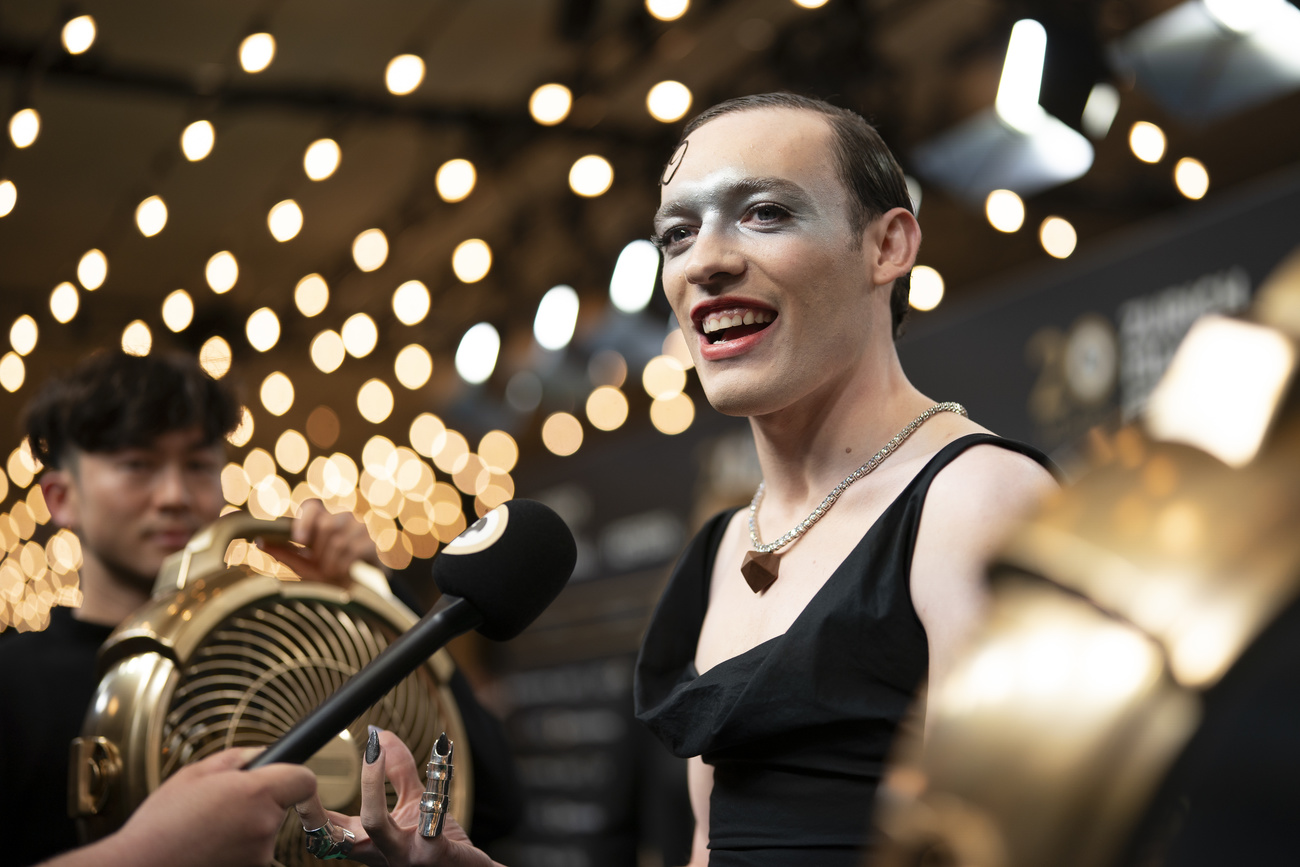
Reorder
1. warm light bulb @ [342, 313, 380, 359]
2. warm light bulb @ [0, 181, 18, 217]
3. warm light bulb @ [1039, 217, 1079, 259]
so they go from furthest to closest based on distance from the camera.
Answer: warm light bulb @ [342, 313, 380, 359] → warm light bulb @ [1039, 217, 1079, 259] → warm light bulb @ [0, 181, 18, 217]

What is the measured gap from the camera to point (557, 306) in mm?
5004

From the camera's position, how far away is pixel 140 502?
170cm

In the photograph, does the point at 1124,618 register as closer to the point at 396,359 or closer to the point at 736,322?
the point at 736,322

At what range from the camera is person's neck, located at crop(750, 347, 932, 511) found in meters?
1.08

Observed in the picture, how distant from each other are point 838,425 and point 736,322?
14 centimetres

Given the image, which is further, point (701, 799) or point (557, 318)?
point (557, 318)

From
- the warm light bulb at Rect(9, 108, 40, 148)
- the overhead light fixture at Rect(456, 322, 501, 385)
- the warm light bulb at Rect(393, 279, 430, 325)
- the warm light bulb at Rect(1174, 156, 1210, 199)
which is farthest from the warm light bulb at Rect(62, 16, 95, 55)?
the warm light bulb at Rect(1174, 156, 1210, 199)

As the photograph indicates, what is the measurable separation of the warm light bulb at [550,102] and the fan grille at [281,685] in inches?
108

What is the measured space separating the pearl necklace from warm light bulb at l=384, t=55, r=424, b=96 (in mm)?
2524

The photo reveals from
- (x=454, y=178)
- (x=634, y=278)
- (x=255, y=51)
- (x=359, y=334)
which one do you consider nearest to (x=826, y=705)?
(x=255, y=51)

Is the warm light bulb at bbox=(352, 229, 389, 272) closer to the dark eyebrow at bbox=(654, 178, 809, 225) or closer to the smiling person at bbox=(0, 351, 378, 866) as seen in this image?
the smiling person at bbox=(0, 351, 378, 866)

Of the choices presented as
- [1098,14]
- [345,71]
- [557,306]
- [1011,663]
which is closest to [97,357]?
[1011,663]

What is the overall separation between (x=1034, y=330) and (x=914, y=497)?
9.73 feet

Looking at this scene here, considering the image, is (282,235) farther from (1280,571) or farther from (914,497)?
(1280,571)
